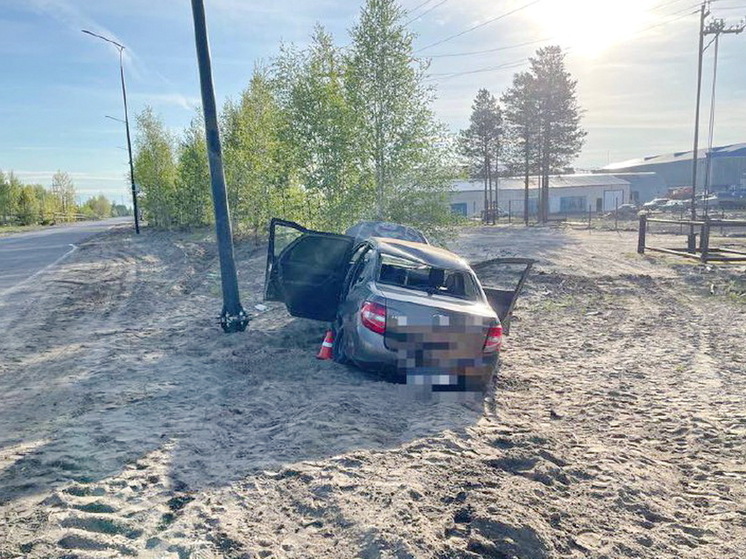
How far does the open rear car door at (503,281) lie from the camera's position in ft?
22.8

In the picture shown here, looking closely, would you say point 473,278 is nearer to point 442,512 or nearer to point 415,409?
point 415,409

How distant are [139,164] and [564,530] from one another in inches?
1630

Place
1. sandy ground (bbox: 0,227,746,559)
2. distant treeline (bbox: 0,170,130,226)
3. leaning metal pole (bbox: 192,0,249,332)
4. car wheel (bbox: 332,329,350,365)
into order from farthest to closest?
distant treeline (bbox: 0,170,130,226) → leaning metal pole (bbox: 192,0,249,332) → car wheel (bbox: 332,329,350,365) → sandy ground (bbox: 0,227,746,559)

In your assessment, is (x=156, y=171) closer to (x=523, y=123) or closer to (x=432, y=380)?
(x=523, y=123)

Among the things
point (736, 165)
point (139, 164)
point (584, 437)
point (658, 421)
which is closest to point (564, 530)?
point (584, 437)

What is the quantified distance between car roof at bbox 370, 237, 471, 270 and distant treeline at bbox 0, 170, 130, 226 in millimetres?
69017

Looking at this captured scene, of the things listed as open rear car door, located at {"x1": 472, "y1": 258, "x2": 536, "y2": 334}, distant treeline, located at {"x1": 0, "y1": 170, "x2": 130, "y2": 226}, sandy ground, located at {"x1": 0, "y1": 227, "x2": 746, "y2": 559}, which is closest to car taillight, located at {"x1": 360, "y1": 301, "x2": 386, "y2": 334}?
sandy ground, located at {"x1": 0, "y1": 227, "x2": 746, "y2": 559}

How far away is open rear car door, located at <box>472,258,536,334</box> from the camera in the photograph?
273 inches

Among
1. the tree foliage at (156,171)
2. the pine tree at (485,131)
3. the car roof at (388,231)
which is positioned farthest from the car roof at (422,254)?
the pine tree at (485,131)

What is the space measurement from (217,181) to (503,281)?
25.0 ft

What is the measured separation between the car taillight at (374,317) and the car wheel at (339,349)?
61 cm

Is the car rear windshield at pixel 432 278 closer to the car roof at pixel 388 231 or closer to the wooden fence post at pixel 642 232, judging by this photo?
the car roof at pixel 388 231

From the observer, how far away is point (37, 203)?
212 ft

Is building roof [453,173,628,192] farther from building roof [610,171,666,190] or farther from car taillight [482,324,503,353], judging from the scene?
car taillight [482,324,503,353]
